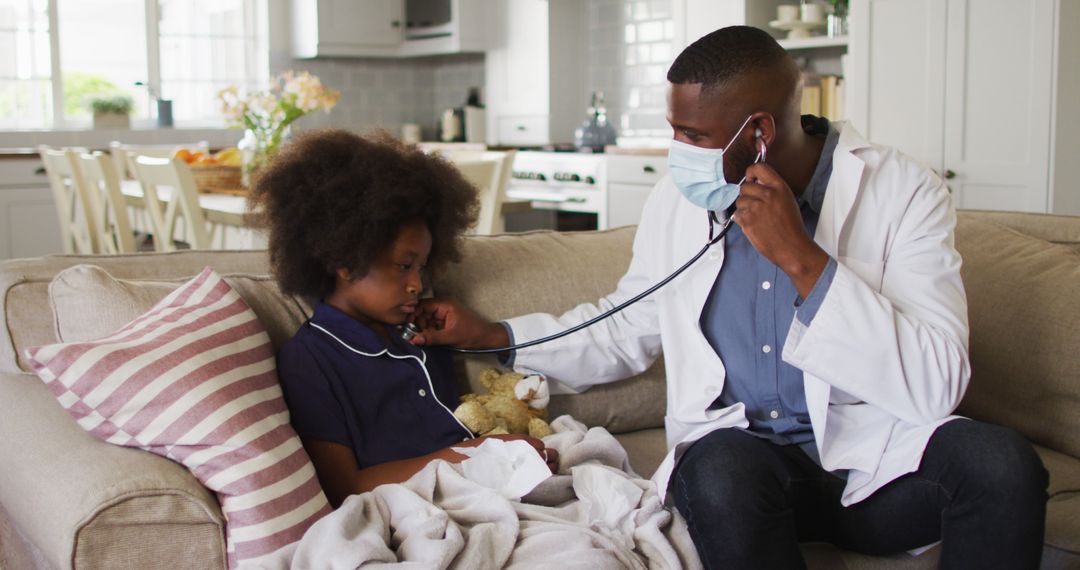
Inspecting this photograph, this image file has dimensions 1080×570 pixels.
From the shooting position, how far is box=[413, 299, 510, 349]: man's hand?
182 cm

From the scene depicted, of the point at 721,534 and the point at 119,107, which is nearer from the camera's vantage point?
the point at 721,534

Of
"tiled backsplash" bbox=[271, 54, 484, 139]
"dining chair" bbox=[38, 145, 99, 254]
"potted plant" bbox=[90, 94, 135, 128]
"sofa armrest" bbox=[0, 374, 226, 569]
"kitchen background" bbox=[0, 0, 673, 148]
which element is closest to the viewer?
"sofa armrest" bbox=[0, 374, 226, 569]

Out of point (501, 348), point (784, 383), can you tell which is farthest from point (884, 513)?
point (501, 348)

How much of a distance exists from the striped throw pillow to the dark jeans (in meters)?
0.52

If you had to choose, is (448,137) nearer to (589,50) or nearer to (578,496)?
(589,50)

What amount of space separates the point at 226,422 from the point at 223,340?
16 centimetres

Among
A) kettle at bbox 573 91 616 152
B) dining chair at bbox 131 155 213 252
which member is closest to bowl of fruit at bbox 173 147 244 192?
dining chair at bbox 131 155 213 252

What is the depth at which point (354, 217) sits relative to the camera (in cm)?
167

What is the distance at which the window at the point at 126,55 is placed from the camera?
591 cm

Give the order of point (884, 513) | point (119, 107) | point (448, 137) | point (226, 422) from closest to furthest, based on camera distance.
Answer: point (226, 422) < point (884, 513) < point (119, 107) < point (448, 137)

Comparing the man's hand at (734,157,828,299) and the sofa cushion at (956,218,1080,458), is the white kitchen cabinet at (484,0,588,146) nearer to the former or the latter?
the sofa cushion at (956,218,1080,458)

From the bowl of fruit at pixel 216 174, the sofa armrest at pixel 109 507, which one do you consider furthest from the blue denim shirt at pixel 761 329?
the bowl of fruit at pixel 216 174

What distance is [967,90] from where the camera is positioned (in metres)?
3.81

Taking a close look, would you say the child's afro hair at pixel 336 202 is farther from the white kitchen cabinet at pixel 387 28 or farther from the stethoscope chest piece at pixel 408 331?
the white kitchen cabinet at pixel 387 28
